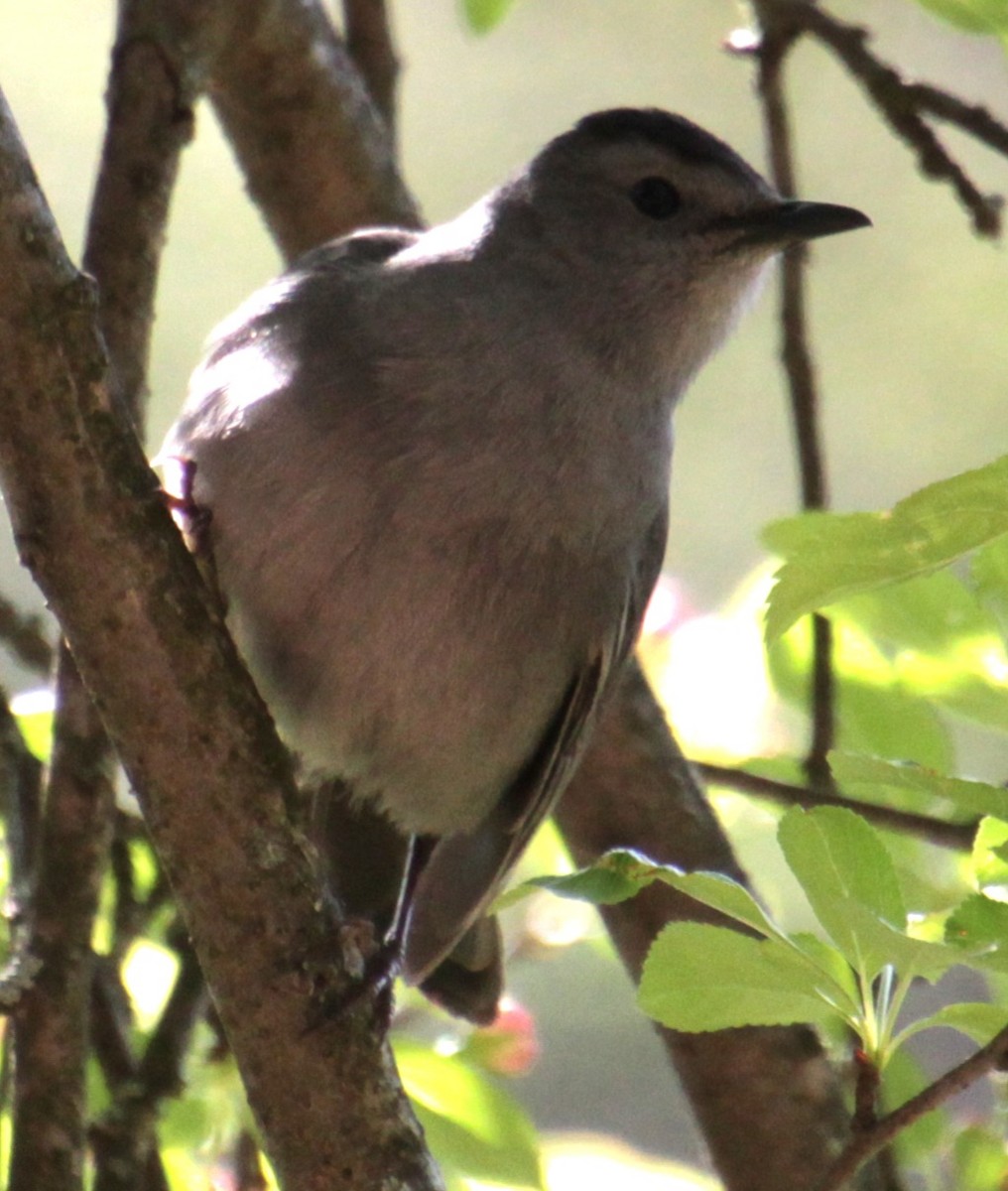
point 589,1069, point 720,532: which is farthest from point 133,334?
point 720,532

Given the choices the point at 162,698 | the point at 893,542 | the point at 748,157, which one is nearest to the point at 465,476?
the point at 162,698

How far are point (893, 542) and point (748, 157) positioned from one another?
5755mm

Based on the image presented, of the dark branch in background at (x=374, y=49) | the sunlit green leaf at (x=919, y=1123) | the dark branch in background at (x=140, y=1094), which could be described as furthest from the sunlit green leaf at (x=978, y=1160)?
the dark branch in background at (x=374, y=49)

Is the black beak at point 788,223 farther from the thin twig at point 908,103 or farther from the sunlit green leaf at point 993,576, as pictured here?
the sunlit green leaf at point 993,576

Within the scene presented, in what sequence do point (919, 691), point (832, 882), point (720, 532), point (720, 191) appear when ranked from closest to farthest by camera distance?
point (832, 882) → point (919, 691) → point (720, 191) → point (720, 532)

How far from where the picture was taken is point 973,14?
2.37 meters

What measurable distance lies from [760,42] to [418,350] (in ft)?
3.68

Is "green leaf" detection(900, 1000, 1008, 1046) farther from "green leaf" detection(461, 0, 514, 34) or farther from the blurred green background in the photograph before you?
the blurred green background

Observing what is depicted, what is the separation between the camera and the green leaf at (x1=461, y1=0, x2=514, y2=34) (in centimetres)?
287

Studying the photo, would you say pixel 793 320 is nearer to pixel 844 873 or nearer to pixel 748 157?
pixel 844 873

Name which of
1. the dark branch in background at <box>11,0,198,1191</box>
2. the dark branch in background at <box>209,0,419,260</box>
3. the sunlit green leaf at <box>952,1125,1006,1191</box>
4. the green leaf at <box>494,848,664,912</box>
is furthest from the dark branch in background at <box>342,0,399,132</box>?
the green leaf at <box>494,848,664,912</box>

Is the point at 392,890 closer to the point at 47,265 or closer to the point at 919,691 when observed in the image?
the point at 919,691

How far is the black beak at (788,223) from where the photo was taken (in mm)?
2887

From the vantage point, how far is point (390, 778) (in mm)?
2834
